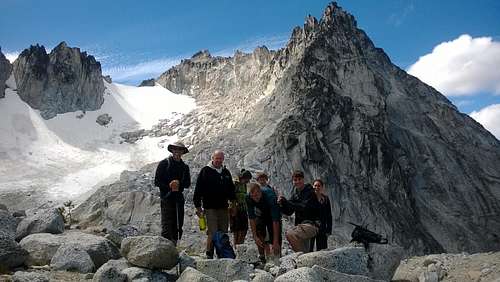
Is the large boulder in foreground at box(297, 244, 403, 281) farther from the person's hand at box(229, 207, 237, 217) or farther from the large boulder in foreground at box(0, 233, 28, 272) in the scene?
the large boulder in foreground at box(0, 233, 28, 272)

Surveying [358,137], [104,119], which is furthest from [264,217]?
[104,119]

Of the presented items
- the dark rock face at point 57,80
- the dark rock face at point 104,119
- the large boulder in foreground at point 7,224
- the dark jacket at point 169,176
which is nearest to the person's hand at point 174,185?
the dark jacket at point 169,176

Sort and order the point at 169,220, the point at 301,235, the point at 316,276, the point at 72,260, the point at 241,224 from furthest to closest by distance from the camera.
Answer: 1. the point at 241,224
2. the point at 169,220
3. the point at 301,235
4. the point at 72,260
5. the point at 316,276

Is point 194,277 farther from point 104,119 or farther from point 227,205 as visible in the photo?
point 104,119

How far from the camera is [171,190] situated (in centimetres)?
1192

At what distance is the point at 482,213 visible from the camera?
6469 cm

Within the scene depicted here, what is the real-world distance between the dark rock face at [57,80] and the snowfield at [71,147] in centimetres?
150

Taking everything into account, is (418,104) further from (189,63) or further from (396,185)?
(189,63)

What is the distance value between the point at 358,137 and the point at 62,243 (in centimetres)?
4992

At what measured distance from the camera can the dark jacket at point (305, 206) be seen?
12.0 metres

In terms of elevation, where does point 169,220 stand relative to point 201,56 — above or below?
below

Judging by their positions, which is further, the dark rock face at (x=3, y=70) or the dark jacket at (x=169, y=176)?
the dark rock face at (x=3, y=70)

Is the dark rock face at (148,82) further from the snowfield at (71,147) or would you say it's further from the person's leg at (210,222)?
the person's leg at (210,222)

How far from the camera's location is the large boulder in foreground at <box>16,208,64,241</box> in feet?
43.8
